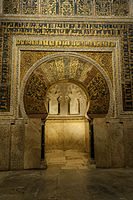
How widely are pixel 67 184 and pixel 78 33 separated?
4301 mm

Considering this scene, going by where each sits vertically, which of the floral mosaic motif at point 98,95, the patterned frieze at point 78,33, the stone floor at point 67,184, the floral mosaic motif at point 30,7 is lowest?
the stone floor at point 67,184

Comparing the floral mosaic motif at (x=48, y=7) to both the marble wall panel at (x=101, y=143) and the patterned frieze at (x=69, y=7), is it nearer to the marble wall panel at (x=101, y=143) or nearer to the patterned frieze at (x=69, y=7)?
the patterned frieze at (x=69, y=7)

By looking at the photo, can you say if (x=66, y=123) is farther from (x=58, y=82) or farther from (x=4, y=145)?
(x=4, y=145)

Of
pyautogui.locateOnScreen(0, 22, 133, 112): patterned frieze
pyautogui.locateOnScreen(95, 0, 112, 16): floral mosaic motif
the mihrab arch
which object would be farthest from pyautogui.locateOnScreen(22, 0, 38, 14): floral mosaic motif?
pyautogui.locateOnScreen(95, 0, 112, 16): floral mosaic motif

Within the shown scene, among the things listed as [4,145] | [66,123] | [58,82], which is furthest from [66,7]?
[66,123]

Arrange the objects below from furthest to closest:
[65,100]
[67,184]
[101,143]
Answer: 1. [65,100]
2. [101,143]
3. [67,184]

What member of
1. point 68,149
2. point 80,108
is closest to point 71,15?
point 80,108

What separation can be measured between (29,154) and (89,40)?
3.88m

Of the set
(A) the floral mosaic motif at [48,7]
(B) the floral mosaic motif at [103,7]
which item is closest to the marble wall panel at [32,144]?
(A) the floral mosaic motif at [48,7]

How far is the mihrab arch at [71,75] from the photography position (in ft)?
16.8

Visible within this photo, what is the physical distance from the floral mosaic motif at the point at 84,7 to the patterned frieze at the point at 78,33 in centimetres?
43

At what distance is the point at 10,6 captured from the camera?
5.54 m

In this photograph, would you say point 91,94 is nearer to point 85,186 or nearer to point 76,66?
point 76,66

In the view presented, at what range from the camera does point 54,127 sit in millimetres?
8109
